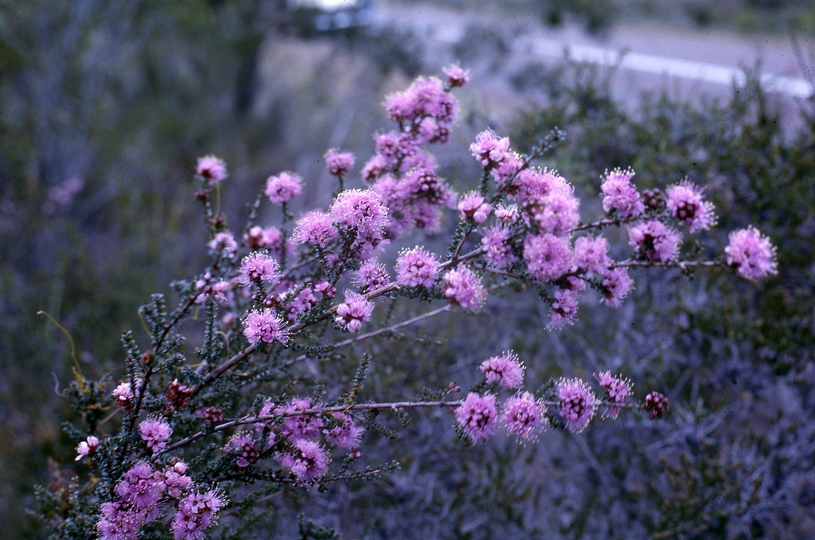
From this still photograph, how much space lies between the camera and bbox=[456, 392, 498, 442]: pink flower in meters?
1.55

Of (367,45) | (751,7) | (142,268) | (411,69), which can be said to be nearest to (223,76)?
(367,45)

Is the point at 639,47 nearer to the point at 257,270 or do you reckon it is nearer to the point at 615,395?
the point at 615,395

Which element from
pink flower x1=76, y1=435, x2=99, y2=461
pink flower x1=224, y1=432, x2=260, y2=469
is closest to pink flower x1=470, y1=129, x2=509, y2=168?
pink flower x1=224, y1=432, x2=260, y2=469

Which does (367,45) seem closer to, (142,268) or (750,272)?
(142,268)

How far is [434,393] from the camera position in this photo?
171 centimetres

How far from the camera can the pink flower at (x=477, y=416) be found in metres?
1.55

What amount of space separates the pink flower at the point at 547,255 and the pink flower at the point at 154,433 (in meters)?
1.17

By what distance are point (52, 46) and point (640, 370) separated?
6.99 m

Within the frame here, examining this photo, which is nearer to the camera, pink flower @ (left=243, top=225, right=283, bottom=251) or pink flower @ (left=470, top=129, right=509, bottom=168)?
pink flower @ (left=470, top=129, right=509, bottom=168)

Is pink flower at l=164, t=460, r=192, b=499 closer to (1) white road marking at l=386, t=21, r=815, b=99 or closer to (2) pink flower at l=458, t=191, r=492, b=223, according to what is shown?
(2) pink flower at l=458, t=191, r=492, b=223

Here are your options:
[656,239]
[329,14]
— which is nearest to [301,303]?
[656,239]

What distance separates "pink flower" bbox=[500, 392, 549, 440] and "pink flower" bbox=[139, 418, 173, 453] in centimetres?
99

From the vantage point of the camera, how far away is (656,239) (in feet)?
5.41

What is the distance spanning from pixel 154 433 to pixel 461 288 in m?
1.00
